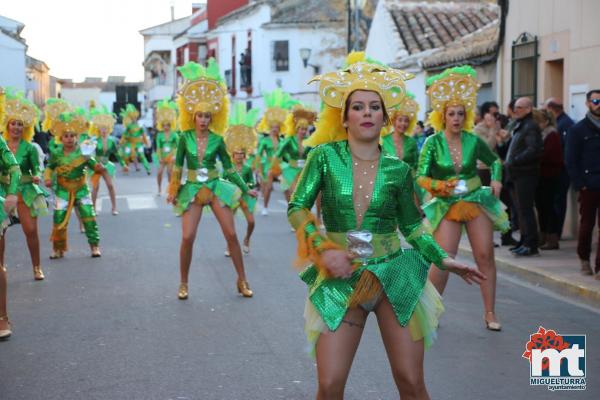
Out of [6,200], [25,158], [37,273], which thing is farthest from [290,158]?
[6,200]

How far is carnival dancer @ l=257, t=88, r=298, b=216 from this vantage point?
18609mm

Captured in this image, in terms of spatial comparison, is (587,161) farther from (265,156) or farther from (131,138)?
(131,138)

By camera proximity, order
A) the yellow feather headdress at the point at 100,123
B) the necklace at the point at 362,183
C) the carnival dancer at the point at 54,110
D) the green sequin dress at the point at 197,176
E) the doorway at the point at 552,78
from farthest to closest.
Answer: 1. the yellow feather headdress at the point at 100,123
2. the doorway at the point at 552,78
3. the carnival dancer at the point at 54,110
4. the green sequin dress at the point at 197,176
5. the necklace at the point at 362,183

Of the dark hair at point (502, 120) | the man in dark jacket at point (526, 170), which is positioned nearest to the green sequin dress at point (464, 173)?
the man in dark jacket at point (526, 170)

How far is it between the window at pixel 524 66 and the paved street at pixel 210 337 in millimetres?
5788

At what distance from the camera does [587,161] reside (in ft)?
35.0

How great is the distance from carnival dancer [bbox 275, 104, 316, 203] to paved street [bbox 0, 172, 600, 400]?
385 centimetres

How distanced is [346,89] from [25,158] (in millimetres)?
6633

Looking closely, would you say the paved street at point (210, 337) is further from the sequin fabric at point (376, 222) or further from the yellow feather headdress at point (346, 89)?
the yellow feather headdress at point (346, 89)

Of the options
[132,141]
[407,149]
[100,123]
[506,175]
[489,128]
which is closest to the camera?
[407,149]

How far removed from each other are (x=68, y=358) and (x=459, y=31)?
22036 millimetres

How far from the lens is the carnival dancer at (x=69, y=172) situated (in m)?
13.0

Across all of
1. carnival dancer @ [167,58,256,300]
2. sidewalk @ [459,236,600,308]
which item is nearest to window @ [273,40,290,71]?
sidewalk @ [459,236,600,308]

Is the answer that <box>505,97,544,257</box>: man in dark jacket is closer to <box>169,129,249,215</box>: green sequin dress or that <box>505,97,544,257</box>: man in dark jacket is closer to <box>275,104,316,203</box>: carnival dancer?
<box>169,129,249,215</box>: green sequin dress
